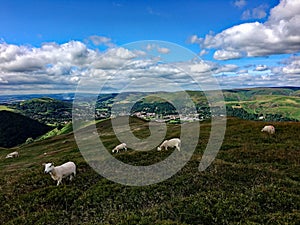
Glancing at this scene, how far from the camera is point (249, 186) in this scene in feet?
48.8

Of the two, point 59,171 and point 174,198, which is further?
point 59,171

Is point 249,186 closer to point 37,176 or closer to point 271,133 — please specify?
point 37,176

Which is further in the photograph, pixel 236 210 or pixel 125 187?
pixel 125 187

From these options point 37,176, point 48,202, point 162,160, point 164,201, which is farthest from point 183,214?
point 37,176

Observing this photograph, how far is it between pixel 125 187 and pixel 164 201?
11.5 feet

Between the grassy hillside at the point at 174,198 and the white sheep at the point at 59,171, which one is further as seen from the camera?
the white sheep at the point at 59,171

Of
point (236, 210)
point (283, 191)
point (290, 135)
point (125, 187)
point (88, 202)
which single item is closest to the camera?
point (236, 210)

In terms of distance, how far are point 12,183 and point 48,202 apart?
6359 mm

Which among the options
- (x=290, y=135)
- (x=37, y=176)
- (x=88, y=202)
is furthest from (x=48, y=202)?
(x=290, y=135)

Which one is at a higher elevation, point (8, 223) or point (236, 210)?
point (236, 210)

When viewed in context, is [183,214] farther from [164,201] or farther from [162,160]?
[162,160]

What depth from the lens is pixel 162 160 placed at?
22.9m

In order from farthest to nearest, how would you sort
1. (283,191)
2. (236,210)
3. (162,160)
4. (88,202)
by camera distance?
(162,160) → (88,202) → (283,191) → (236,210)

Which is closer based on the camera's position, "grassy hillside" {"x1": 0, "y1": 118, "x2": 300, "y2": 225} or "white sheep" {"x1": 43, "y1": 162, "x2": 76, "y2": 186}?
"grassy hillside" {"x1": 0, "y1": 118, "x2": 300, "y2": 225}
